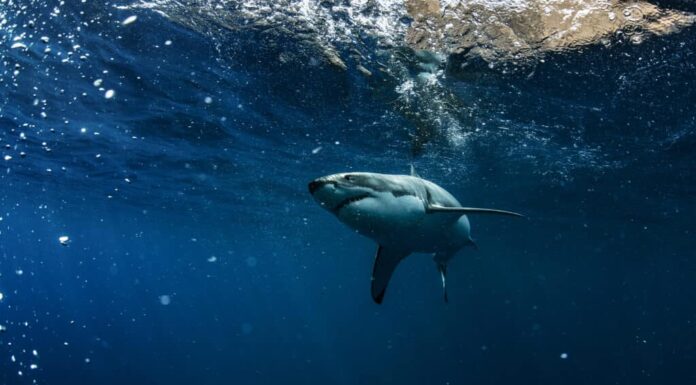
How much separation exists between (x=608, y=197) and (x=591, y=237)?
48.6ft

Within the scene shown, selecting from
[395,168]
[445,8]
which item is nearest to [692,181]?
[395,168]

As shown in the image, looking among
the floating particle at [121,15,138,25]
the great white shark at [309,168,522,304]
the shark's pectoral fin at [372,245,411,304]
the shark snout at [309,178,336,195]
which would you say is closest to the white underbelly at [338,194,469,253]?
the great white shark at [309,168,522,304]

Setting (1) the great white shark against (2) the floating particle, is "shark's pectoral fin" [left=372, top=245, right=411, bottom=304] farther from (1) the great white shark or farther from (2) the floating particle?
(2) the floating particle

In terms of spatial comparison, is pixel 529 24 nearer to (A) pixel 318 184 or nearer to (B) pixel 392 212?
(B) pixel 392 212

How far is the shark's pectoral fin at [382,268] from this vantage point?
5.40 m

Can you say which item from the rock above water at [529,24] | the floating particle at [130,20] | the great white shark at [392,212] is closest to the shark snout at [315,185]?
the great white shark at [392,212]

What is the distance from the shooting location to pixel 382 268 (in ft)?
18.4

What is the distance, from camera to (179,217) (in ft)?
132

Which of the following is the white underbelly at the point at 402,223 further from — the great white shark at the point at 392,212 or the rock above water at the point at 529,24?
the rock above water at the point at 529,24

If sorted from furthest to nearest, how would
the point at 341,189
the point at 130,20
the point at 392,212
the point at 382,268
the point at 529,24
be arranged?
the point at 130,20, the point at 529,24, the point at 382,268, the point at 392,212, the point at 341,189

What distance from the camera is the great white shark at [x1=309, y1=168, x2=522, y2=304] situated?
3623mm

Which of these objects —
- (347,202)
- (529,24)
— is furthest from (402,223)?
(529,24)

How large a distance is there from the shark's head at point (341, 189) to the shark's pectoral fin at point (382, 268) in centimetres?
167

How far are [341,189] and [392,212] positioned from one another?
0.97 meters
